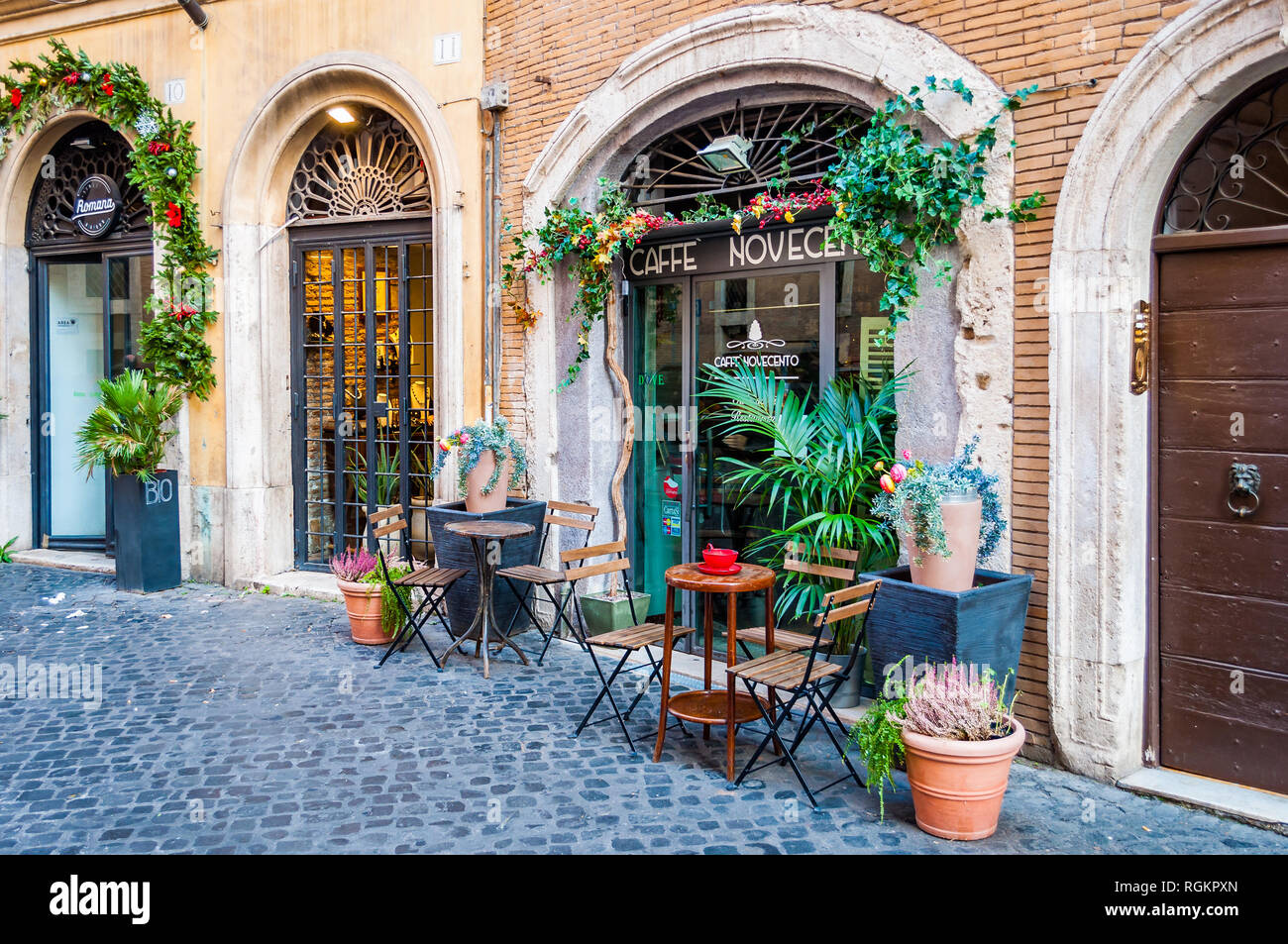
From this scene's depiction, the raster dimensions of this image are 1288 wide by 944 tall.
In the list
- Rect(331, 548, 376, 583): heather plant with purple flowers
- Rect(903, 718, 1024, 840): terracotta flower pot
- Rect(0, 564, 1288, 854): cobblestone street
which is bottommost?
Rect(0, 564, 1288, 854): cobblestone street

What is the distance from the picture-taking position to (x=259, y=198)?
29.3ft

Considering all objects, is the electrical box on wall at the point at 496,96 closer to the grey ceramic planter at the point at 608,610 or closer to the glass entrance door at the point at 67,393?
the grey ceramic planter at the point at 608,610

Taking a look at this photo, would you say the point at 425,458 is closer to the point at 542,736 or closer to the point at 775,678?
the point at 542,736

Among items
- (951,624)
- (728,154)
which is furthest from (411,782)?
(728,154)

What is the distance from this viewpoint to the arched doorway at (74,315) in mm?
9938

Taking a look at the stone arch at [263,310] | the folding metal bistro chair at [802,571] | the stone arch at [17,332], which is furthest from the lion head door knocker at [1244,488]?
the stone arch at [17,332]

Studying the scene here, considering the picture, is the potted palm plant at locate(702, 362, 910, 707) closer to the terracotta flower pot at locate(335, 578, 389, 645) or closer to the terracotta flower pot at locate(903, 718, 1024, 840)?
the terracotta flower pot at locate(903, 718, 1024, 840)

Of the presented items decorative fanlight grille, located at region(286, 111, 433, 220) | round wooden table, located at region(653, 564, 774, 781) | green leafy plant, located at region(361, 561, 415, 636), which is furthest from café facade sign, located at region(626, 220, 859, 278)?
green leafy plant, located at region(361, 561, 415, 636)

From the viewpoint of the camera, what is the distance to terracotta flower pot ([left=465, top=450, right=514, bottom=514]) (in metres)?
7.06

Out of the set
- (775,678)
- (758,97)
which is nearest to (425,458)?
(758,97)

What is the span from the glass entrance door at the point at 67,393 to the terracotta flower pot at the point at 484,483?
546 cm

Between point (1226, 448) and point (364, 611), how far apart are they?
209 inches

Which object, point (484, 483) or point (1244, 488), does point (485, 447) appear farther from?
point (1244, 488)

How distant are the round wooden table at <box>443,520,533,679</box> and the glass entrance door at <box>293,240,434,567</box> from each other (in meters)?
1.79
